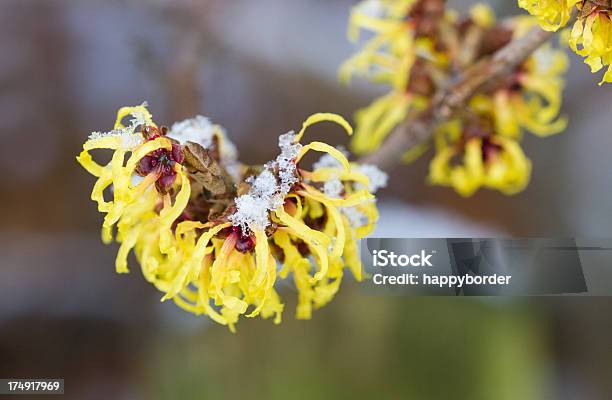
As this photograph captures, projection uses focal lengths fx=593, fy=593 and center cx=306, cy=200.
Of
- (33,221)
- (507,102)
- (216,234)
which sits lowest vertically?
(216,234)

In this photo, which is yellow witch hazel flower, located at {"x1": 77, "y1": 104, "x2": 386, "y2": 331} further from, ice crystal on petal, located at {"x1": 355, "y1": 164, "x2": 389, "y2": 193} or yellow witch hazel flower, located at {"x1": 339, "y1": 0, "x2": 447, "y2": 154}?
yellow witch hazel flower, located at {"x1": 339, "y1": 0, "x2": 447, "y2": 154}

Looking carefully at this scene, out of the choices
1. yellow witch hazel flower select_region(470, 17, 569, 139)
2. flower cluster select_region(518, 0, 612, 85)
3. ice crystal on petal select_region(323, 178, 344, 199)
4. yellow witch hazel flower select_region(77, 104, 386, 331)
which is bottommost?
yellow witch hazel flower select_region(77, 104, 386, 331)

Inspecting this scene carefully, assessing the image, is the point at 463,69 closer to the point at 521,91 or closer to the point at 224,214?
the point at 521,91

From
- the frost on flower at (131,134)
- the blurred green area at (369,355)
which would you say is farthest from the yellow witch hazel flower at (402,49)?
the blurred green area at (369,355)

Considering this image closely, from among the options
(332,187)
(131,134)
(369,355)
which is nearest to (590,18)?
(332,187)

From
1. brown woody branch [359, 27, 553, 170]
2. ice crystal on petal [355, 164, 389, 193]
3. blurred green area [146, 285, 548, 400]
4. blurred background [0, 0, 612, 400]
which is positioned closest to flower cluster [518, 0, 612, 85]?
brown woody branch [359, 27, 553, 170]

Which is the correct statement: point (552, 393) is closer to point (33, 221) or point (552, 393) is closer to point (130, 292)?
point (130, 292)

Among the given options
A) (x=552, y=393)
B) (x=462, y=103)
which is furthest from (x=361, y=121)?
(x=552, y=393)
